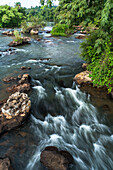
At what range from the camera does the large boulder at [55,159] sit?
3412mm

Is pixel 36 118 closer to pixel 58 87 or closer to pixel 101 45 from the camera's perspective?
pixel 58 87

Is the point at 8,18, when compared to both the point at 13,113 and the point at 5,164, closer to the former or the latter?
the point at 13,113

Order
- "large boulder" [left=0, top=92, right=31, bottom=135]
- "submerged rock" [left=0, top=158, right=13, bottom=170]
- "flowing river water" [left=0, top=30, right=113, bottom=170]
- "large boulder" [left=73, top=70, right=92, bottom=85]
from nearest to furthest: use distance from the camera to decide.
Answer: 1. "submerged rock" [left=0, top=158, right=13, bottom=170]
2. "flowing river water" [left=0, top=30, right=113, bottom=170]
3. "large boulder" [left=0, top=92, right=31, bottom=135]
4. "large boulder" [left=73, top=70, right=92, bottom=85]

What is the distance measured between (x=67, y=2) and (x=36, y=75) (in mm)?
5391

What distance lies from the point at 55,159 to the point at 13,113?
8.20 feet

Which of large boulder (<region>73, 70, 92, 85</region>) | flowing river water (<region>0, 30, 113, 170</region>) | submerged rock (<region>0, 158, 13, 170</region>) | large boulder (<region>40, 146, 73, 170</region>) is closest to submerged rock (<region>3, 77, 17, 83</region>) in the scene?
flowing river water (<region>0, 30, 113, 170</region>)

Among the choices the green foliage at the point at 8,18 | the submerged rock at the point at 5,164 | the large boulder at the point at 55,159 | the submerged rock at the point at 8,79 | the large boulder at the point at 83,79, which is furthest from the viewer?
the green foliage at the point at 8,18

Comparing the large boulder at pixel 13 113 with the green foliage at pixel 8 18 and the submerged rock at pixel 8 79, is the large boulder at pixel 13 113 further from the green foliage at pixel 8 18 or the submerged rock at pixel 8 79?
the green foliage at pixel 8 18

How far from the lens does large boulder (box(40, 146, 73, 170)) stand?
3.41 m

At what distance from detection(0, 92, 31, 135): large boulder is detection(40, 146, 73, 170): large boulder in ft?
5.59

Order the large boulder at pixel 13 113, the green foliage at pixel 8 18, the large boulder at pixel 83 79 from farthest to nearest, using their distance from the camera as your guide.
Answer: the green foliage at pixel 8 18 → the large boulder at pixel 83 79 → the large boulder at pixel 13 113

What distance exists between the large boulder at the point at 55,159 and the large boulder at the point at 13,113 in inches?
67.1

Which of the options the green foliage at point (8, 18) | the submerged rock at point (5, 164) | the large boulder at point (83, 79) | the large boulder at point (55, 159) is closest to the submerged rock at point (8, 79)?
the large boulder at point (83, 79)

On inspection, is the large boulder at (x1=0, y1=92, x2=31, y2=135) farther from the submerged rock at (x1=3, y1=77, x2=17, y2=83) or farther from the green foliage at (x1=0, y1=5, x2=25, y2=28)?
the green foliage at (x1=0, y1=5, x2=25, y2=28)
